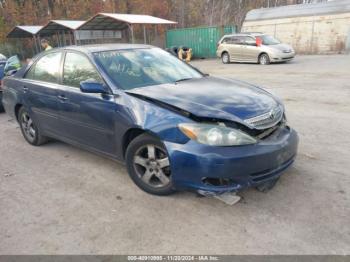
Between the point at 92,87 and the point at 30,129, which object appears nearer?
the point at 92,87

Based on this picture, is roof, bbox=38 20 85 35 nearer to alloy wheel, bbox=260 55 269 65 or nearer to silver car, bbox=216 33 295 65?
silver car, bbox=216 33 295 65

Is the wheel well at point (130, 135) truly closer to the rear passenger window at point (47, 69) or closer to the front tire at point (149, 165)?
the front tire at point (149, 165)

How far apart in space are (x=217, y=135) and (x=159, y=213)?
38.5 inches

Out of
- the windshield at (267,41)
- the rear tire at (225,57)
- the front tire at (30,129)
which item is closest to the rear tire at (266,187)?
the front tire at (30,129)

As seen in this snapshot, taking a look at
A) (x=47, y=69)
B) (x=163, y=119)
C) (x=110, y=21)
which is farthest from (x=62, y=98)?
(x=110, y=21)

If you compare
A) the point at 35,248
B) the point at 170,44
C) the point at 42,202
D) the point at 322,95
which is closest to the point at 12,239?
the point at 35,248

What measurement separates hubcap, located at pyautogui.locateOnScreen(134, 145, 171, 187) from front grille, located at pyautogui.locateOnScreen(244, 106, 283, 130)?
923 millimetres

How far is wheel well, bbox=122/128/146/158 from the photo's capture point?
3.49 metres

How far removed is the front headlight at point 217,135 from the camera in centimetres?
297

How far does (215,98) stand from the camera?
341 cm

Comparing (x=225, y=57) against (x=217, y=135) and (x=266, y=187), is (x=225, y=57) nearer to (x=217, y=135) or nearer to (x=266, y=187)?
(x=266, y=187)

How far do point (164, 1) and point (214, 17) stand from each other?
7122mm

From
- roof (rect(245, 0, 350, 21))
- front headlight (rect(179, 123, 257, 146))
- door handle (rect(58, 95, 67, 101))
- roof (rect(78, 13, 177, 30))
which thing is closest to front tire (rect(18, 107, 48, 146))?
door handle (rect(58, 95, 67, 101))

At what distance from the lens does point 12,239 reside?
292 centimetres
